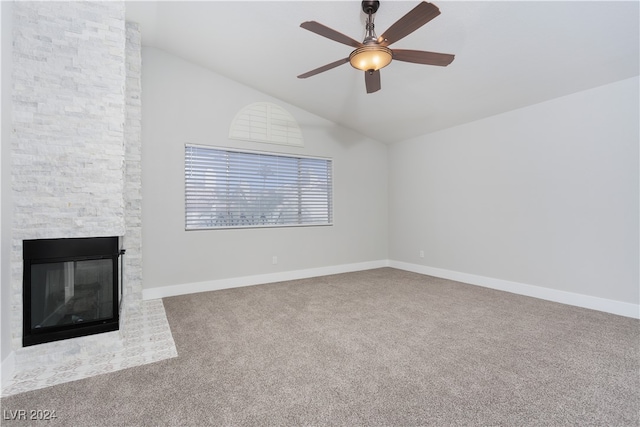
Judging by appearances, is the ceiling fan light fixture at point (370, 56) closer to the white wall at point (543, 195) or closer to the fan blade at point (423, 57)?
the fan blade at point (423, 57)

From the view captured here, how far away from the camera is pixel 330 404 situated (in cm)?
168

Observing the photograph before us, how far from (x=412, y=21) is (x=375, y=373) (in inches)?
94.2

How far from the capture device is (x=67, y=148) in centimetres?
224

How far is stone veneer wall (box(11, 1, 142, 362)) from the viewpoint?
212cm

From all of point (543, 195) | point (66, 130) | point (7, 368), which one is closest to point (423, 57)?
point (543, 195)

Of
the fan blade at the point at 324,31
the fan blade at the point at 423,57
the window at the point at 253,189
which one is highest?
the fan blade at the point at 324,31

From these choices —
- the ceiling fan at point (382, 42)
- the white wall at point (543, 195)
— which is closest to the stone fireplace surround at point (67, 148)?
the ceiling fan at point (382, 42)

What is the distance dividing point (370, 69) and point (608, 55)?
93.2 inches

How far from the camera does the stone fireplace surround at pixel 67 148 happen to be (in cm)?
211

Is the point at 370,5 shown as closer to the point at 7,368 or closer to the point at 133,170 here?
the point at 133,170

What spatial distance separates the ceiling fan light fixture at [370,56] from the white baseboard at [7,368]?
327cm

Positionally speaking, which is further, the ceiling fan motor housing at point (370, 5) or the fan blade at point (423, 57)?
the ceiling fan motor housing at point (370, 5)

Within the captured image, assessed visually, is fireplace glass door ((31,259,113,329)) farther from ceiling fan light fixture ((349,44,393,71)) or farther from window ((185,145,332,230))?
ceiling fan light fixture ((349,44,393,71))

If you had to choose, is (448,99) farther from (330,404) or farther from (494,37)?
(330,404)
